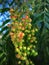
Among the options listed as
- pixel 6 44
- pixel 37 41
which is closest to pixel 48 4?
pixel 37 41

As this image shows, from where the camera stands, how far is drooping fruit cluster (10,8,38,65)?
1.88 metres

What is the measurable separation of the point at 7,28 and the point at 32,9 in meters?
0.32

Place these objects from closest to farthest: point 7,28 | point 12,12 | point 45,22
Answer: point 45,22 → point 7,28 → point 12,12

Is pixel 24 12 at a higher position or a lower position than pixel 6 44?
higher

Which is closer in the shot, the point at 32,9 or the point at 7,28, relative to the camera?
the point at 7,28

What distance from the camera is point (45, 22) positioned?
179cm

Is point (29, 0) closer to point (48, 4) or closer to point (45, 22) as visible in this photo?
point (48, 4)

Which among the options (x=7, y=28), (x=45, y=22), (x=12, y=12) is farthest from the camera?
(x=12, y=12)

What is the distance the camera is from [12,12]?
206cm

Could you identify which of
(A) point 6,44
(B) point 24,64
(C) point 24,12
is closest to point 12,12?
(C) point 24,12

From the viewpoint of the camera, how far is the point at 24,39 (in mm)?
1965

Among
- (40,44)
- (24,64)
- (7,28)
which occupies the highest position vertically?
(7,28)

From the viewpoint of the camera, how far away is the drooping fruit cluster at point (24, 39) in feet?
6.18

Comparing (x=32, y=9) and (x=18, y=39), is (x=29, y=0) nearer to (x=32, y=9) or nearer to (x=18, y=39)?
(x=32, y=9)
